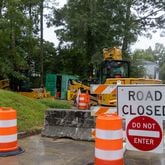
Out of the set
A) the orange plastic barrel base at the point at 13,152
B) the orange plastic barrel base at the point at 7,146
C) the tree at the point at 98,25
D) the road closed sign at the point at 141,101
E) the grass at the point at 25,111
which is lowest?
the orange plastic barrel base at the point at 13,152

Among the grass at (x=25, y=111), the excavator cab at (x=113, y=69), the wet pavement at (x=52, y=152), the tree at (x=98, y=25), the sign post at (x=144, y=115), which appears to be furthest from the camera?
the tree at (x=98, y=25)

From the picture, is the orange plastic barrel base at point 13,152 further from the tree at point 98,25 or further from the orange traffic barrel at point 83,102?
the tree at point 98,25

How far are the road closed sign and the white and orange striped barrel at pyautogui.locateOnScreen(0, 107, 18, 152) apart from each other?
2.02 metres

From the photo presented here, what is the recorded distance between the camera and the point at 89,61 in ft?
118

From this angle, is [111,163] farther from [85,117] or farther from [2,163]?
[85,117]

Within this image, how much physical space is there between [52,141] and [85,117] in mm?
970

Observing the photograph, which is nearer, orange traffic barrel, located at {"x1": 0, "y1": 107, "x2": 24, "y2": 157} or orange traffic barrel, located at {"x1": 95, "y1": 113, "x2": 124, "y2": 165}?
orange traffic barrel, located at {"x1": 95, "y1": 113, "x2": 124, "y2": 165}

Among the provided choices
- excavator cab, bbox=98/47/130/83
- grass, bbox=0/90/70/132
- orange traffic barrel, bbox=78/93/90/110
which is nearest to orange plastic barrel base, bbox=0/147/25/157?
grass, bbox=0/90/70/132

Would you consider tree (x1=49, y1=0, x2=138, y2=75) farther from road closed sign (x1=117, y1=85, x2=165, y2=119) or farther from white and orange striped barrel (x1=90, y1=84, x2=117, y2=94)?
road closed sign (x1=117, y1=85, x2=165, y2=119)

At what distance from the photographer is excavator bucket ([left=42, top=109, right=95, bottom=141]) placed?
947 centimetres

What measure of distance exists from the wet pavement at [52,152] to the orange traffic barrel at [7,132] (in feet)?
0.59

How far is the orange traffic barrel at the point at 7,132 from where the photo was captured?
734 centimetres

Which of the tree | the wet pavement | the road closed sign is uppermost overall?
the tree

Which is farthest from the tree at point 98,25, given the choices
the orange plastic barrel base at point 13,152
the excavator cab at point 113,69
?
the orange plastic barrel base at point 13,152
